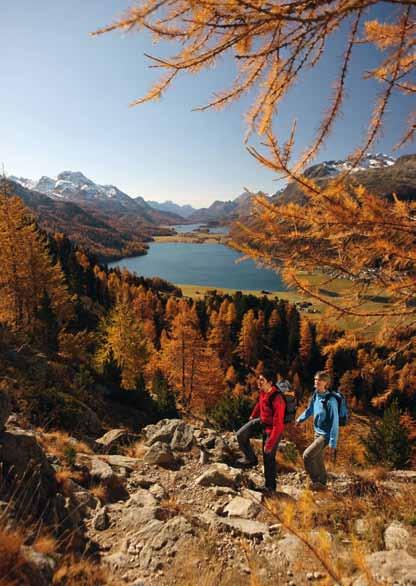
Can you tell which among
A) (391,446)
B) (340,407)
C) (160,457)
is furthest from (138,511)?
(391,446)

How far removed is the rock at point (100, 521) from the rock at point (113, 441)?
438cm

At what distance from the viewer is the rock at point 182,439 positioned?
846 centimetres

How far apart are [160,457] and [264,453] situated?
301cm

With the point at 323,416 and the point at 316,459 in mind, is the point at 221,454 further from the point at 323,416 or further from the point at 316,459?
the point at 323,416

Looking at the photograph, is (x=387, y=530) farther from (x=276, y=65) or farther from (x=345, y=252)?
(x=276, y=65)

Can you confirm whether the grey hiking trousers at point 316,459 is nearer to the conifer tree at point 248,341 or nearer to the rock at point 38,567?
the rock at point 38,567

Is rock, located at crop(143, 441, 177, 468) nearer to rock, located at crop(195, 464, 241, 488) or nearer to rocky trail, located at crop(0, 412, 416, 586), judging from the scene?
rocky trail, located at crop(0, 412, 416, 586)

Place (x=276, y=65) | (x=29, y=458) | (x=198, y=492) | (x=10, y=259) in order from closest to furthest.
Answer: (x=276, y=65)
(x=29, y=458)
(x=198, y=492)
(x=10, y=259)

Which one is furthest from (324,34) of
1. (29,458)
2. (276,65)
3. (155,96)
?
(29,458)

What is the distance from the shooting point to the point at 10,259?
72.7 feet

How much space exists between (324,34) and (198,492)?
6780 millimetres

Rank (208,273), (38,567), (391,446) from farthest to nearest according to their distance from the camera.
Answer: (208,273)
(391,446)
(38,567)

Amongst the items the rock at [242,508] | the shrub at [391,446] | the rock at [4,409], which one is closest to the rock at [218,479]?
the rock at [242,508]

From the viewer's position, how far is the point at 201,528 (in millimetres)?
4426
